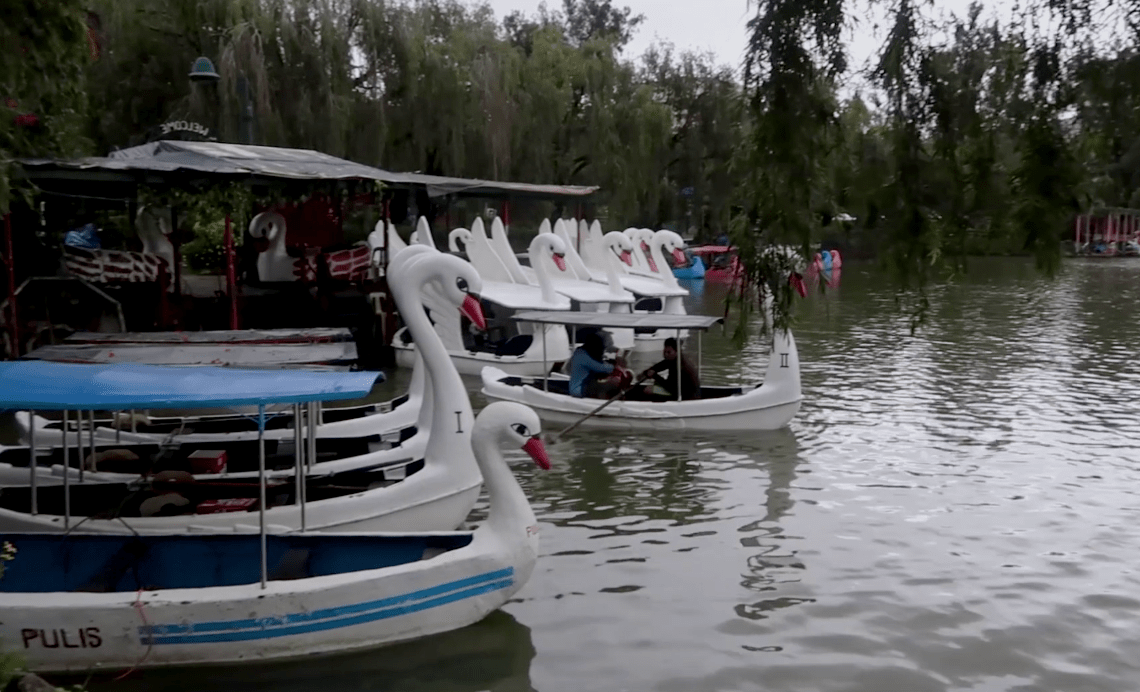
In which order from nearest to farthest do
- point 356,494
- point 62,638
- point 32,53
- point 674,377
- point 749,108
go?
point 749,108 < point 32,53 < point 62,638 < point 356,494 < point 674,377

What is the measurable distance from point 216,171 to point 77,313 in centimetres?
335

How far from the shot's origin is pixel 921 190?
449 cm

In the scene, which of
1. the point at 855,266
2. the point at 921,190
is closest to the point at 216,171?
the point at 921,190

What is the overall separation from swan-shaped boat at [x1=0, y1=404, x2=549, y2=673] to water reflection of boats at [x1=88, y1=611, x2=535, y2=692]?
0.24 ft

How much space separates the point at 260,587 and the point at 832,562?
4114 mm

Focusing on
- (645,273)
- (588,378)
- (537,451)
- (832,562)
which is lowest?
(832,562)

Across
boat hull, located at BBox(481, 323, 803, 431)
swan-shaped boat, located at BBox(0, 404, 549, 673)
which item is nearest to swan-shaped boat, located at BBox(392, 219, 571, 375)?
boat hull, located at BBox(481, 323, 803, 431)

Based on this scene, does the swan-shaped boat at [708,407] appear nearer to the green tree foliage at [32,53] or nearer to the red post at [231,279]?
the red post at [231,279]

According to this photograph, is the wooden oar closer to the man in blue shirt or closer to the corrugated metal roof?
the man in blue shirt

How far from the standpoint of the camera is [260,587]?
614 centimetres

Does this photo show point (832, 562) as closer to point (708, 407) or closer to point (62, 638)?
point (708, 407)

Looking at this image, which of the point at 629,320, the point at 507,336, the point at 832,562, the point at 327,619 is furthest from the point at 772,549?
the point at 507,336

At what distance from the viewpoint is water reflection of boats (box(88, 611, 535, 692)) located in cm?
604

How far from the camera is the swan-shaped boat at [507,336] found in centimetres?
1656
